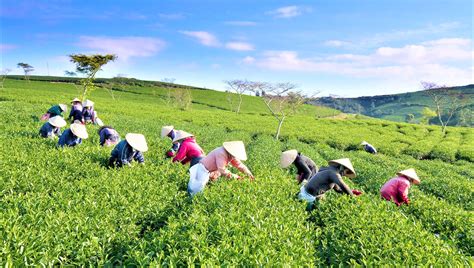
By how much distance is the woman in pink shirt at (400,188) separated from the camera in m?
7.83

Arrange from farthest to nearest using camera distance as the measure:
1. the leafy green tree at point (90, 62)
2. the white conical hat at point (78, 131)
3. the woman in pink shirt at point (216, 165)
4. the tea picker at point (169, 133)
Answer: the leafy green tree at point (90, 62), the tea picker at point (169, 133), the white conical hat at point (78, 131), the woman in pink shirt at point (216, 165)

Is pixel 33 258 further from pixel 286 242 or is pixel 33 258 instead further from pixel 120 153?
pixel 120 153

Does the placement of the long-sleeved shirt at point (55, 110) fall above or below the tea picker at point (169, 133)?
above

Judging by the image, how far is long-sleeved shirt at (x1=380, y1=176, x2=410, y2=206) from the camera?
7840mm

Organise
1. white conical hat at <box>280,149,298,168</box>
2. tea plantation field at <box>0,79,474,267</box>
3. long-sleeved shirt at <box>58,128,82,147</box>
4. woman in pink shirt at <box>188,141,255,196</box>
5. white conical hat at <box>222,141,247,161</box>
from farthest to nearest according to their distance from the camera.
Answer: long-sleeved shirt at <box>58,128,82,147</box> < white conical hat at <box>280,149,298,168</box> < white conical hat at <box>222,141,247,161</box> < woman in pink shirt at <box>188,141,255,196</box> < tea plantation field at <box>0,79,474,267</box>

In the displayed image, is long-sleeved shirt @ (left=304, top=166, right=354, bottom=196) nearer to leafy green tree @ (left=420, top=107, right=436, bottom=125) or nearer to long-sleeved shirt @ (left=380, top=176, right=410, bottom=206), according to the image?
long-sleeved shirt @ (left=380, top=176, right=410, bottom=206)

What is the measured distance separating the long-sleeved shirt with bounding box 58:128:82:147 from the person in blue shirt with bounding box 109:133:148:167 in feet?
7.33

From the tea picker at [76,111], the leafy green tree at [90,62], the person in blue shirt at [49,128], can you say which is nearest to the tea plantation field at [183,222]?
the person in blue shirt at [49,128]

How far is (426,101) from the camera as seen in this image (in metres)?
166

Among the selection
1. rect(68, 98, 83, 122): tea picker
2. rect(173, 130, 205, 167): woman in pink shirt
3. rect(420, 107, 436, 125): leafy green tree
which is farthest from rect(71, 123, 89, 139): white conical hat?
rect(420, 107, 436, 125): leafy green tree

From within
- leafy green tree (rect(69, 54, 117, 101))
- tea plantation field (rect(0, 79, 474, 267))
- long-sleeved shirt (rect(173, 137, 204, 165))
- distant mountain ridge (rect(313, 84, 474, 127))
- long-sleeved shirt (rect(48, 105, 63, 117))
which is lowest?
distant mountain ridge (rect(313, 84, 474, 127))

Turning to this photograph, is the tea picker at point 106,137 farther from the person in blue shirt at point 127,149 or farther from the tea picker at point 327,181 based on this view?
the tea picker at point 327,181

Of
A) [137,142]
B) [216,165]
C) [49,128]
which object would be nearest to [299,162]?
[216,165]

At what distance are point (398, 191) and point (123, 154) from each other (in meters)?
7.12
